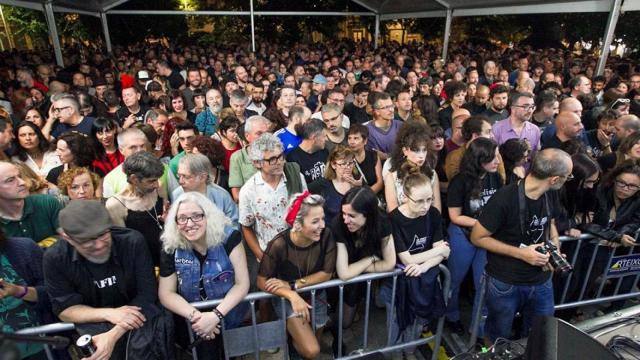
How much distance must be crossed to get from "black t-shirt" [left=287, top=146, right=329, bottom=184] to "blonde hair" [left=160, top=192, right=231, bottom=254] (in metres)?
1.54

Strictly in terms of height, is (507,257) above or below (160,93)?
below

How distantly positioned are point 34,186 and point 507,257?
13.0 feet

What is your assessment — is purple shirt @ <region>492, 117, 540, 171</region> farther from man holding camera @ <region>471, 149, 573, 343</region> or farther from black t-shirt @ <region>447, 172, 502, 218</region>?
man holding camera @ <region>471, 149, 573, 343</region>

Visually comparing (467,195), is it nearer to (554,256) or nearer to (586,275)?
(554,256)

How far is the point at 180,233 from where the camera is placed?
8.13 feet

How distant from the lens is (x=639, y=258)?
132 inches

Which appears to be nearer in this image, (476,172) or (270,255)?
(270,255)

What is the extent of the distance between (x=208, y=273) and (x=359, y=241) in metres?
1.11

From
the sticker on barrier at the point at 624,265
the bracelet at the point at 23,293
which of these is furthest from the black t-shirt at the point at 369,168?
the bracelet at the point at 23,293

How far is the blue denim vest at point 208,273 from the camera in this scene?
252cm

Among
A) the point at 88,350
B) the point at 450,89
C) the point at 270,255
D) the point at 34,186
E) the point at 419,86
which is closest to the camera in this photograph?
the point at 88,350

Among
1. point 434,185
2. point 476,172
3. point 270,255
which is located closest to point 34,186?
point 270,255

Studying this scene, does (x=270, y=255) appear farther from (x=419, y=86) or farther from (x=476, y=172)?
(x=419, y=86)

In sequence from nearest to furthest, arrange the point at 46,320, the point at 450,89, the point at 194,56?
the point at 46,320
the point at 450,89
the point at 194,56
